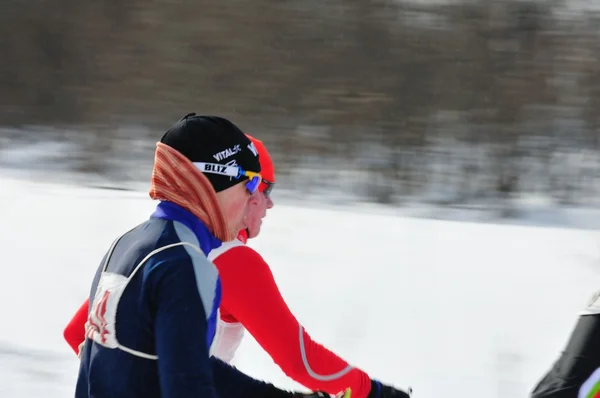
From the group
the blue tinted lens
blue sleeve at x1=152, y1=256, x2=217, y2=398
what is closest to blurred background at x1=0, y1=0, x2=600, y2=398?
the blue tinted lens

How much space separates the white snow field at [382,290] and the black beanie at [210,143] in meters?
2.32

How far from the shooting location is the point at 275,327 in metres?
2.18

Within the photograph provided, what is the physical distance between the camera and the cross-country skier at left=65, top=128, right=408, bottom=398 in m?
2.18

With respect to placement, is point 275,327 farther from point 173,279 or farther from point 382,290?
point 382,290

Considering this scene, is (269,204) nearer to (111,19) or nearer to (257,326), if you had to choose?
(257,326)

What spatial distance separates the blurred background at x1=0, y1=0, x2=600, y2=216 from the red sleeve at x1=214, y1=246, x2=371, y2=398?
185 inches

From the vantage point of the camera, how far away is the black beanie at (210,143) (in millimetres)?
1763

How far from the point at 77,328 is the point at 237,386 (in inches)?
17.1

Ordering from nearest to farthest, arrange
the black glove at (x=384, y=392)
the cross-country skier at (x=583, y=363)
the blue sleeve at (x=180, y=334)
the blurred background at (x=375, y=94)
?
the blue sleeve at (x=180, y=334)
the cross-country skier at (x=583, y=363)
the black glove at (x=384, y=392)
the blurred background at (x=375, y=94)

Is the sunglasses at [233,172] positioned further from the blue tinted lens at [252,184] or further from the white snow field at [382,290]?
the white snow field at [382,290]

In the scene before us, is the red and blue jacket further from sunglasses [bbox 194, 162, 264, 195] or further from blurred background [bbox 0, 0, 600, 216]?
blurred background [bbox 0, 0, 600, 216]

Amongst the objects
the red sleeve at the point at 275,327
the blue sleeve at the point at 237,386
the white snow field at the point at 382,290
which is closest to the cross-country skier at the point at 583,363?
the red sleeve at the point at 275,327

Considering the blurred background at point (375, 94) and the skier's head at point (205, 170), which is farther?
the blurred background at point (375, 94)

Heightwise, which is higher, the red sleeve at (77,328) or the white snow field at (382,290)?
the white snow field at (382,290)
